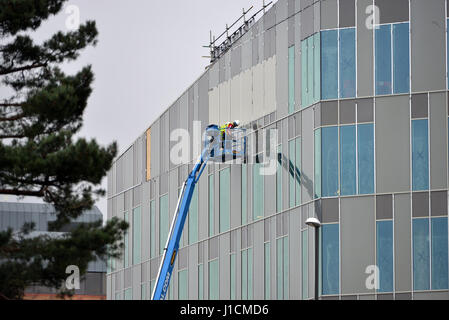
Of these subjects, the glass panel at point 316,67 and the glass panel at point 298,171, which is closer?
the glass panel at point 316,67

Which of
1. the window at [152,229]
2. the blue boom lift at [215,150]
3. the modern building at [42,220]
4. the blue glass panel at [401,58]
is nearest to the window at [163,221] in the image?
the window at [152,229]

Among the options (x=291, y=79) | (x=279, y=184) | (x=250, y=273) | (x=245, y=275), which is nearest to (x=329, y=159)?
(x=279, y=184)

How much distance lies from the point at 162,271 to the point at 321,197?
6997 millimetres

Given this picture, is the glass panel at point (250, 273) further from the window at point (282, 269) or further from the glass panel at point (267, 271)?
the window at point (282, 269)

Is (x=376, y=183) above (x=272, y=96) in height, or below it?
below

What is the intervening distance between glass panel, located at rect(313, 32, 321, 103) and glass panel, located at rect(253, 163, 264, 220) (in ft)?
16.5

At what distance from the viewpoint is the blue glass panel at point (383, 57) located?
50250 mm

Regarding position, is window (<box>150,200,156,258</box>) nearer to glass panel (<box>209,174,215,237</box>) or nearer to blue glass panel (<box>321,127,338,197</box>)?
glass panel (<box>209,174,215,237</box>)

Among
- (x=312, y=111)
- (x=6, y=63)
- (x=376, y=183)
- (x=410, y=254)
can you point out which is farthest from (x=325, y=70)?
(x=6, y=63)

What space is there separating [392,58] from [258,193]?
29.1ft

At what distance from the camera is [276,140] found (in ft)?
176

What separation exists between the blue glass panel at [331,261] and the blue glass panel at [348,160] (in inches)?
64.0

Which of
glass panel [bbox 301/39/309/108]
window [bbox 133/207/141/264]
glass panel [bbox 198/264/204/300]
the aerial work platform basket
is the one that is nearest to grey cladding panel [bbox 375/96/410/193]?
glass panel [bbox 301/39/309/108]

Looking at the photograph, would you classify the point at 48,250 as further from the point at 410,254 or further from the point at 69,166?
the point at 410,254
